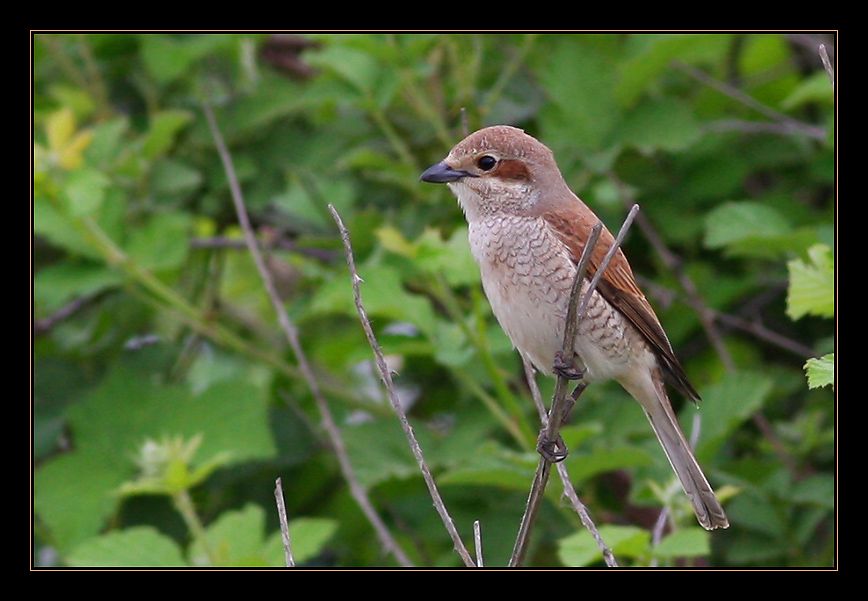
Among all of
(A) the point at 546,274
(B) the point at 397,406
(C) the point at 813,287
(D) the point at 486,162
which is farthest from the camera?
(D) the point at 486,162

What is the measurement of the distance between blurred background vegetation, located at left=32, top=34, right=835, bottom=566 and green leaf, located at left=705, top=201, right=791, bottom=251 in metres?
0.01

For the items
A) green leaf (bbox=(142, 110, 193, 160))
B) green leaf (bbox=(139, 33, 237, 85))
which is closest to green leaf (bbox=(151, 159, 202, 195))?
green leaf (bbox=(142, 110, 193, 160))

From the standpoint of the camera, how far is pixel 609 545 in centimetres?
298

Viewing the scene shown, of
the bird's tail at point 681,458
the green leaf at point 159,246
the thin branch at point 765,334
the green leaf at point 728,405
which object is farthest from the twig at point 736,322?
the green leaf at point 159,246

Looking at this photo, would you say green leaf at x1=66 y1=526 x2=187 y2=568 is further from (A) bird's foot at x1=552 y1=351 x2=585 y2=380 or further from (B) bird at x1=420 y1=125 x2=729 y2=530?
(A) bird's foot at x1=552 y1=351 x2=585 y2=380

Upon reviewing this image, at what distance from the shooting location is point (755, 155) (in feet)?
14.4

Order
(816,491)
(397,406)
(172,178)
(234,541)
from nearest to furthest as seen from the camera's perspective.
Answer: (397,406)
(234,541)
(816,491)
(172,178)

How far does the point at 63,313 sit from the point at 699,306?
90.4 inches

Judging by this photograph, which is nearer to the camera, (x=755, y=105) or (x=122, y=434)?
(x=122, y=434)

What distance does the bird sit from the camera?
310cm

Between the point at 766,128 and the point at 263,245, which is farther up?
the point at 766,128

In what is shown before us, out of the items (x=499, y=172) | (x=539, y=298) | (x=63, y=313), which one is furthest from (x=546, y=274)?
(x=63, y=313)

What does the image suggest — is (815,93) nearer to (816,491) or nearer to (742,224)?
(742,224)

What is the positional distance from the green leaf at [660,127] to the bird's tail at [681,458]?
3.21 feet
